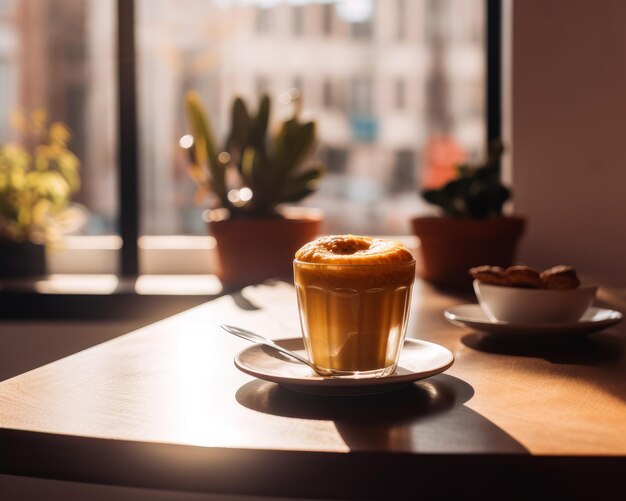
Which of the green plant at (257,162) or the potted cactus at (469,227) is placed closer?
the potted cactus at (469,227)

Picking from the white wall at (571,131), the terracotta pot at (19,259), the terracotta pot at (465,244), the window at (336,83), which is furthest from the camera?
the window at (336,83)

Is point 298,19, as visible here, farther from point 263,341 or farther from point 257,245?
point 263,341

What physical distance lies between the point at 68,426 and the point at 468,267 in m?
1.16

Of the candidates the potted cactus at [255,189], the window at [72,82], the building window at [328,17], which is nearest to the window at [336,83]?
the building window at [328,17]

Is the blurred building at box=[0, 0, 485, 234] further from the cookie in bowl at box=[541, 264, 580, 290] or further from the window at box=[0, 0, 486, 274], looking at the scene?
the cookie in bowl at box=[541, 264, 580, 290]

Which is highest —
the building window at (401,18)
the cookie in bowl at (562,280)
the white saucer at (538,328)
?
the building window at (401,18)

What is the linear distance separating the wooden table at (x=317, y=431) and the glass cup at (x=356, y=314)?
0.16ft

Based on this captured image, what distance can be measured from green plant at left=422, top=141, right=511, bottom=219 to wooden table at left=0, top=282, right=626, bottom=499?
2.71ft

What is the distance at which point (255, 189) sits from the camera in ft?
6.12

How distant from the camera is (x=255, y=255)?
1812 mm

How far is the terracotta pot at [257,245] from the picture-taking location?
180 cm

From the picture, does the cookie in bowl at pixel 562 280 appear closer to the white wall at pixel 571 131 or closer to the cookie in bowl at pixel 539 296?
the cookie in bowl at pixel 539 296

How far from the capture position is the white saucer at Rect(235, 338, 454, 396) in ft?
2.00

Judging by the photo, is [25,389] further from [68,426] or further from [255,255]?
[255,255]
